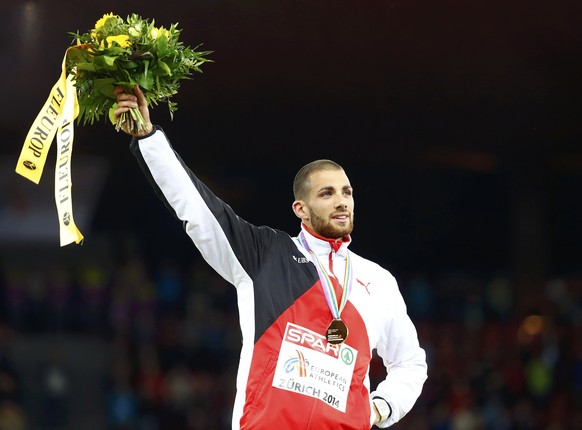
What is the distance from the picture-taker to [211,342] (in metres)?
9.17

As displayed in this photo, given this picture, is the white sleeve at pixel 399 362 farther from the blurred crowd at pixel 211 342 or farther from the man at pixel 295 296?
the blurred crowd at pixel 211 342

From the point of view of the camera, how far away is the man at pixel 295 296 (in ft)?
11.8

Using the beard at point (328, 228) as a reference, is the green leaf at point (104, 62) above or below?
above

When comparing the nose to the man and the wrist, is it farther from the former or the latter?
the wrist

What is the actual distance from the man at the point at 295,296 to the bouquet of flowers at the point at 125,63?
2.1 inches

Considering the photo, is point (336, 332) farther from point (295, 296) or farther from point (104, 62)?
point (104, 62)

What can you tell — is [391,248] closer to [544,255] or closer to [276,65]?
[544,255]

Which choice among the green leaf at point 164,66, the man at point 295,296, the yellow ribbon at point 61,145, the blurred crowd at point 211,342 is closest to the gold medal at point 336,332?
the man at point 295,296

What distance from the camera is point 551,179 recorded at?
872 cm

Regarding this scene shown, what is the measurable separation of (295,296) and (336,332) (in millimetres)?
179

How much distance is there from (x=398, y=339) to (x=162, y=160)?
1.17m

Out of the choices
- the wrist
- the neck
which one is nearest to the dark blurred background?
the neck

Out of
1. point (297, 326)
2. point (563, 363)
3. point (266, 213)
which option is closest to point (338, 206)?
point (297, 326)

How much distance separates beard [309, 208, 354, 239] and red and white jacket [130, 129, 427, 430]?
0.03 metres
